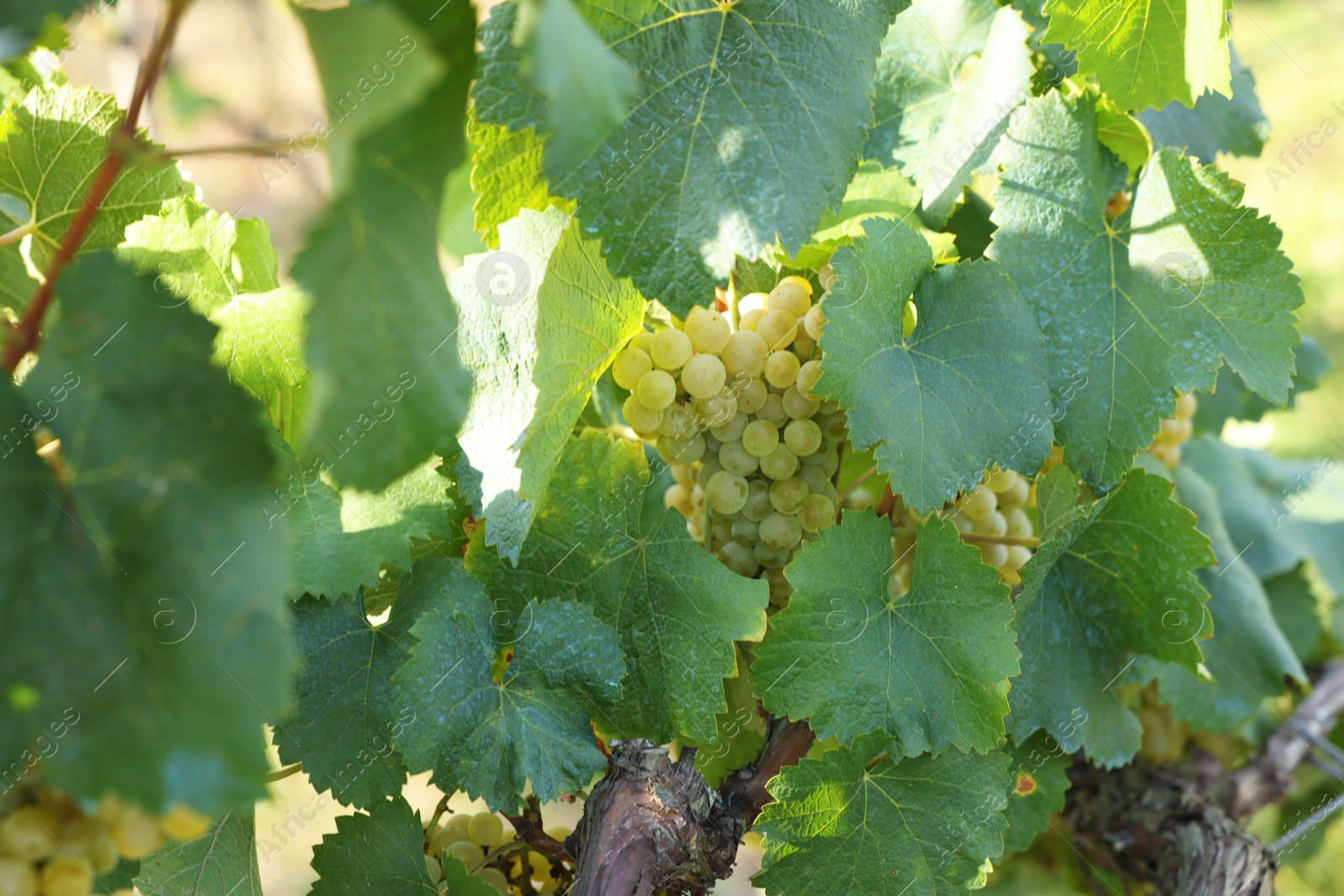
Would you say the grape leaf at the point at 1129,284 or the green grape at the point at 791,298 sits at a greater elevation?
the green grape at the point at 791,298

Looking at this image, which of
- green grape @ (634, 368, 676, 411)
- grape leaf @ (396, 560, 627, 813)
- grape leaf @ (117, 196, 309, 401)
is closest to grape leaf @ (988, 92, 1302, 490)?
green grape @ (634, 368, 676, 411)

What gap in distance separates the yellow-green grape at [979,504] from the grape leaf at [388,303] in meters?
0.49

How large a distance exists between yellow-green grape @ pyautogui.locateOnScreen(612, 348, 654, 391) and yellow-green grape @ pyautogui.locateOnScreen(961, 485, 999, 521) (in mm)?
276

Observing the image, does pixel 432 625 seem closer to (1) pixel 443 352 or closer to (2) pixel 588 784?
(2) pixel 588 784

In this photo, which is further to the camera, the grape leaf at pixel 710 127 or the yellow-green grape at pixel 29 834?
the grape leaf at pixel 710 127

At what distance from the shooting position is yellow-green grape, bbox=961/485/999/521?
0.72 m

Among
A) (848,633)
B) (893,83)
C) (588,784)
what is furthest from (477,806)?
(893,83)

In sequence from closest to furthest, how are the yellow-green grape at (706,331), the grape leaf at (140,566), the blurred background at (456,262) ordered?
the grape leaf at (140,566) < the yellow-green grape at (706,331) < the blurred background at (456,262)

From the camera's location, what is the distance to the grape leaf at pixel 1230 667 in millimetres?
862

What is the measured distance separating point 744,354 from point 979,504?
240 mm

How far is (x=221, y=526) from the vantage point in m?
0.32

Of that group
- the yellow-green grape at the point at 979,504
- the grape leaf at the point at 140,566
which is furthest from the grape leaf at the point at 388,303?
the yellow-green grape at the point at 979,504

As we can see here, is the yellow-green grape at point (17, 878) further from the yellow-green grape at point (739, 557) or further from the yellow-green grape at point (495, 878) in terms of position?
the yellow-green grape at point (739, 557)

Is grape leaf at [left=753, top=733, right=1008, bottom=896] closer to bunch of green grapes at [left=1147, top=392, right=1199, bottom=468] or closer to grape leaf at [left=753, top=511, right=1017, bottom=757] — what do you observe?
grape leaf at [left=753, top=511, right=1017, bottom=757]
